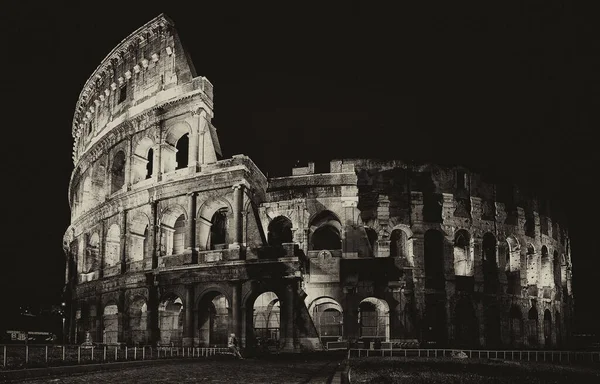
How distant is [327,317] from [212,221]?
23.3 feet

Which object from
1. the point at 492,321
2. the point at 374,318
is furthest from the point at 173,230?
the point at 492,321

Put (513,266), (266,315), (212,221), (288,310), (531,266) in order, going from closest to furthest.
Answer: (288,310) < (266,315) < (212,221) < (513,266) < (531,266)

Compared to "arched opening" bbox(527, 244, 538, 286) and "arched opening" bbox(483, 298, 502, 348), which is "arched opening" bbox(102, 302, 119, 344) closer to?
"arched opening" bbox(483, 298, 502, 348)

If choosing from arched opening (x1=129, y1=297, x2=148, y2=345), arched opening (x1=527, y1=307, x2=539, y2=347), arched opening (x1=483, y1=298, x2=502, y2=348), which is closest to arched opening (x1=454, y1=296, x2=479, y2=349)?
arched opening (x1=483, y1=298, x2=502, y2=348)

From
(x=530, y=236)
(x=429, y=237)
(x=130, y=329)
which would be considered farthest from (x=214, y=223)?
(x=530, y=236)

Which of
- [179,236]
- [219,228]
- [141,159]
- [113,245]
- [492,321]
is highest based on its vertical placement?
[141,159]

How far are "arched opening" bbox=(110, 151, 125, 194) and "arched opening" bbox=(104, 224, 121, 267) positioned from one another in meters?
2.00

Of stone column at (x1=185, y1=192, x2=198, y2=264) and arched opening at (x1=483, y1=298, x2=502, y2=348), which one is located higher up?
stone column at (x1=185, y1=192, x2=198, y2=264)

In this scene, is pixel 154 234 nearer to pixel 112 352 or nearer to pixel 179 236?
pixel 179 236

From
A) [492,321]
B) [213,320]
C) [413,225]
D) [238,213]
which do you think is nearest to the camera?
[238,213]

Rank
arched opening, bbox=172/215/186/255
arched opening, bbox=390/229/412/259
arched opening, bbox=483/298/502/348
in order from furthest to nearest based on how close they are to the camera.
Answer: arched opening, bbox=483/298/502/348 → arched opening, bbox=390/229/412/259 → arched opening, bbox=172/215/186/255

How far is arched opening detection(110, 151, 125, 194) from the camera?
99.2 ft

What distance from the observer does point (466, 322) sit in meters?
29.3

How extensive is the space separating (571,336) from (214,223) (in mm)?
23354
